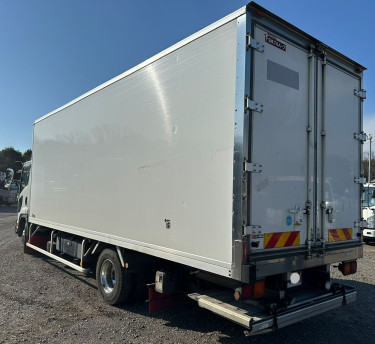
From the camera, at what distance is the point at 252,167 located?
12.0 ft

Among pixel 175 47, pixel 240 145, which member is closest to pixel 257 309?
pixel 240 145

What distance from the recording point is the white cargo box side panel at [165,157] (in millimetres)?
3854

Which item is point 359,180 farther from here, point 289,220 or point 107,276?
point 107,276

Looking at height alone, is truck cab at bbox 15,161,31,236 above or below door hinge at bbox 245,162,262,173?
below

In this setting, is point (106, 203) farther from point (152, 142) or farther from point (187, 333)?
point (187, 333)

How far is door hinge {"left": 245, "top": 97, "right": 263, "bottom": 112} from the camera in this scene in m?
→ 3.65

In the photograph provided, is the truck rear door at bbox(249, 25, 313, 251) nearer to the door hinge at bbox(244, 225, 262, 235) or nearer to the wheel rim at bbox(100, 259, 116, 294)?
the door hinge at bbox(244, 225, 262, 235)

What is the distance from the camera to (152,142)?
492 cm

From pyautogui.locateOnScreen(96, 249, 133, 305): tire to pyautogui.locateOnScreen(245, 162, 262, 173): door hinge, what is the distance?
2.80m

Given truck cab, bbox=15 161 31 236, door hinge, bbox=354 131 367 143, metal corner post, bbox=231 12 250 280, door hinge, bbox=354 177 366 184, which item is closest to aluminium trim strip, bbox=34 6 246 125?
metal corner post, bbox=231 12 250 280

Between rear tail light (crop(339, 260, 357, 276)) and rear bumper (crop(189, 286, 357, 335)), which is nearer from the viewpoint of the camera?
rear bumper (crop(189, 286, 357, 335))

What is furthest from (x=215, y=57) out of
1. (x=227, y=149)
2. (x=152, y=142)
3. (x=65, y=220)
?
(x=65, y=220)

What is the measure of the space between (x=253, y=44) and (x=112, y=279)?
4.17 metres

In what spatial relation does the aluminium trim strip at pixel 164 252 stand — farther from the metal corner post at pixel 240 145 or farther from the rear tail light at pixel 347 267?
the rear tail light at pixel 347 267
